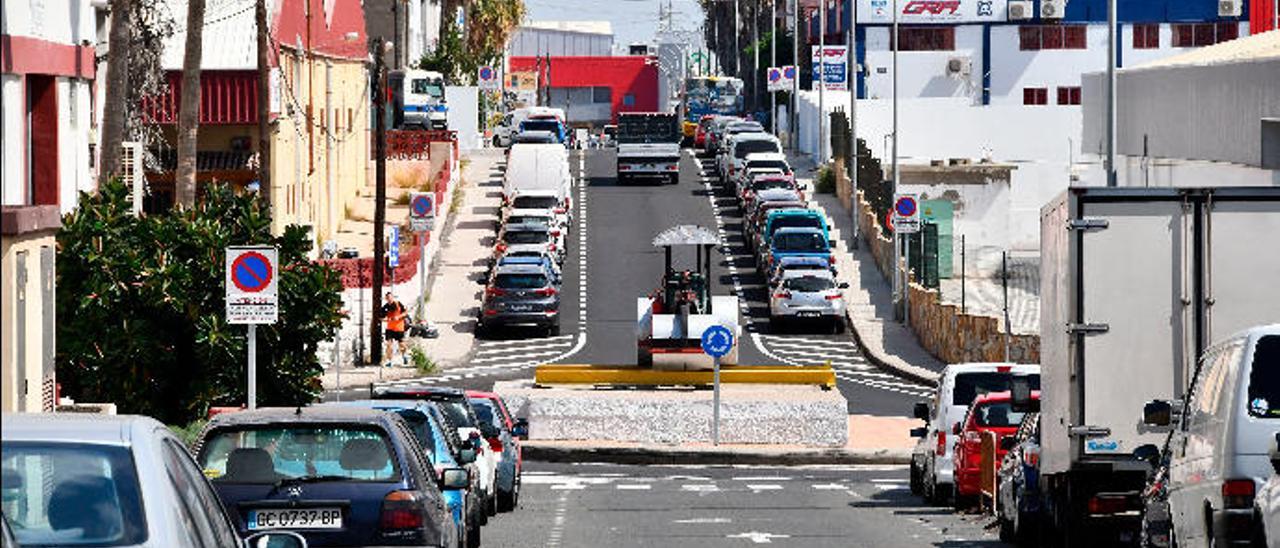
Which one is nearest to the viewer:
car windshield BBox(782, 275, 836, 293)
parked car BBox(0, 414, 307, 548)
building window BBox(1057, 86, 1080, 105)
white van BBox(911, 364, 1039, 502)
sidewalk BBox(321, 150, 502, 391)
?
parked car BBox(0, 414, 307, 548)

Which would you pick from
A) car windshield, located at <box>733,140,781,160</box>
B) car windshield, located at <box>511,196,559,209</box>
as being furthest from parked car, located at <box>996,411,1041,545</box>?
car windshield, located at <box>733,140,781,160</box>

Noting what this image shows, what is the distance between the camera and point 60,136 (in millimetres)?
32125

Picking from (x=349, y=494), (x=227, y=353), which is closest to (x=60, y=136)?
(x=227, y=353)

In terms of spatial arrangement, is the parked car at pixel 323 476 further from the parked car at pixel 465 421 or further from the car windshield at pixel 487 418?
the car windshield at pixel 487 418

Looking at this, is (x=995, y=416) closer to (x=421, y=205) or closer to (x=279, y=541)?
(x=279, y=541)

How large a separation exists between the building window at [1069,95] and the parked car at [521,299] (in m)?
63.1

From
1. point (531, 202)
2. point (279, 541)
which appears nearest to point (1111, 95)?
point (279, 541)

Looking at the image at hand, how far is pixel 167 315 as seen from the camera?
97.5 feet

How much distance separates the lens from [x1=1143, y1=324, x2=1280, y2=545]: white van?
1449cm

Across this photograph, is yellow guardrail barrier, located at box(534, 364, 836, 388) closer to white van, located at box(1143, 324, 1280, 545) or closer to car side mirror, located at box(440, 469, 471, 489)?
car side mirror, located at box(440, 469, 471, 489)

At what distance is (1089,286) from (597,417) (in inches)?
955

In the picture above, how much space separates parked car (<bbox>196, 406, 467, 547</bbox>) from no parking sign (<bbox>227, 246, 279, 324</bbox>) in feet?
31.0

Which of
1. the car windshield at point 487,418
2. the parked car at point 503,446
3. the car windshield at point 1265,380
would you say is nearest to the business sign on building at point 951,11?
the parked car at point 503,446

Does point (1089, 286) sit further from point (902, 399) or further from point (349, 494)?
point (902, 399)
